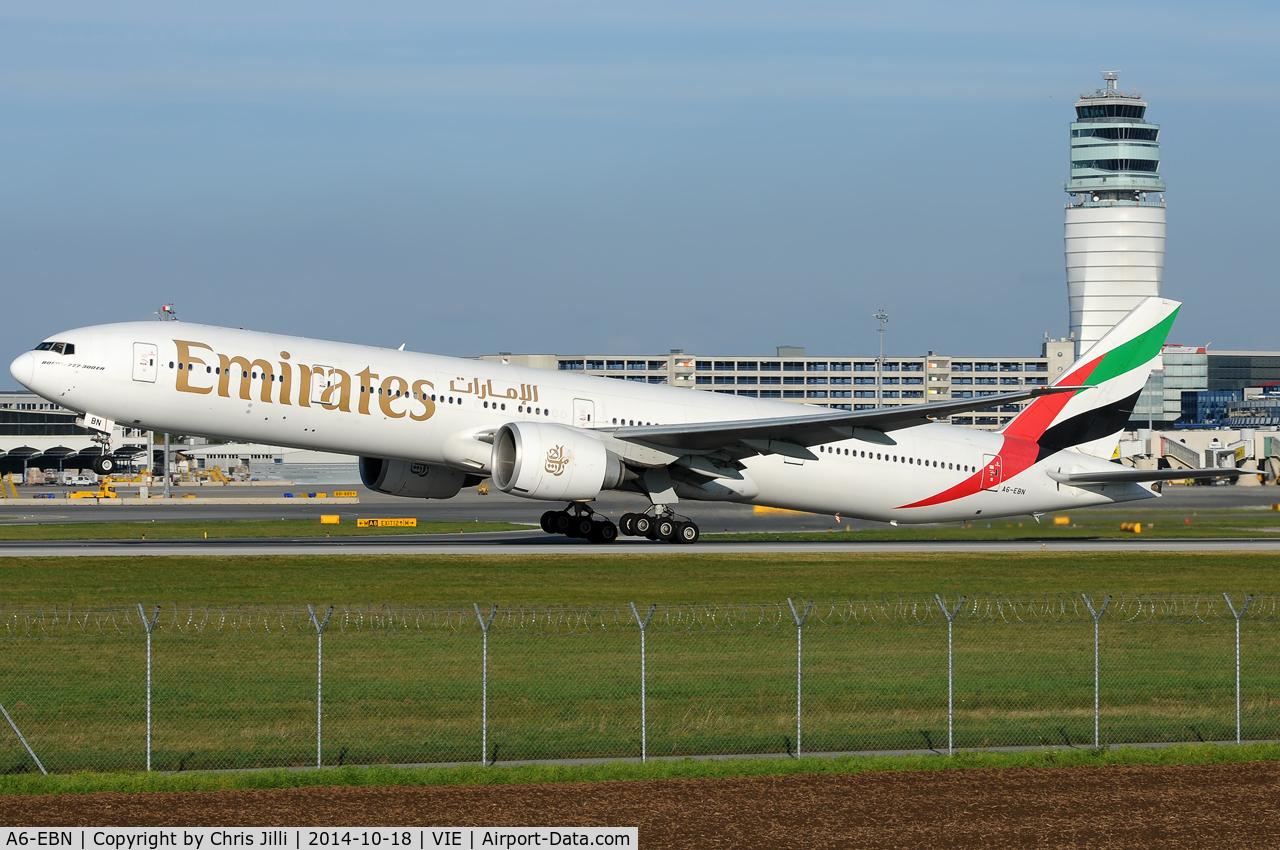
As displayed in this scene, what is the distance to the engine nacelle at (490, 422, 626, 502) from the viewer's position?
38469mm

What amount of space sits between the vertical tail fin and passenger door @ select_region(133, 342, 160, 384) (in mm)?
27881

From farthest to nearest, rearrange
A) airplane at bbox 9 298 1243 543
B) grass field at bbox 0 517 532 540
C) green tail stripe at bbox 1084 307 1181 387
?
grass field at bbox 0 517 532 540 → green tail stripe at bbox 1084 307 1181 387 → airplane at bbox 9 298 1243 543

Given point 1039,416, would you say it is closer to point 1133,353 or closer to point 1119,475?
point 1119,475

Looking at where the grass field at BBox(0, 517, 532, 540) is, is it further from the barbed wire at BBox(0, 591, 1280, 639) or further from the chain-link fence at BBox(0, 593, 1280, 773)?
the chain-link fence at BBox(0, 593, 1280, 773)

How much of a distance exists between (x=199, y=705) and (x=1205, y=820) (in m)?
12.3

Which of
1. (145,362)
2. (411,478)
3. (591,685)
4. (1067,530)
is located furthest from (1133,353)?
(591,685)

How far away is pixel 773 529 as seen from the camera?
2341 inches

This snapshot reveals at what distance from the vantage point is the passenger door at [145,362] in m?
36.6

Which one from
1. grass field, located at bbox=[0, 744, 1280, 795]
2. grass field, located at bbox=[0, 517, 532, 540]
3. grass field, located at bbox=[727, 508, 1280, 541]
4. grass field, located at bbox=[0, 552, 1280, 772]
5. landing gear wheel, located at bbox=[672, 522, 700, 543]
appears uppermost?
landing gear wheel, located at bbox=[672, 522, 700, 543]

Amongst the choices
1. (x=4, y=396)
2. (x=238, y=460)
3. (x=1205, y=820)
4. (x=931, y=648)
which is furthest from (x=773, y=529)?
(x=4, y=396)

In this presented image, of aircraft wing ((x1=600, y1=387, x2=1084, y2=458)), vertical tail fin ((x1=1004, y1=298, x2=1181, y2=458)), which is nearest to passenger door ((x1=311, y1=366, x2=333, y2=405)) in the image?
aircraft wing ((x1=600, y1=387, x2=1084, y2=458))

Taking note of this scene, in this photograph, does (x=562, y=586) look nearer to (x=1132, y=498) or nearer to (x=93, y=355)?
(x=93, y=355)

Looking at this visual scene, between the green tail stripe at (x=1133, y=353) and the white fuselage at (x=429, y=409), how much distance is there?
11.1 feet

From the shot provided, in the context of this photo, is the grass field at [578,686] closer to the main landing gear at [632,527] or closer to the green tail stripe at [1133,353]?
the main landing gear at [632,527]
